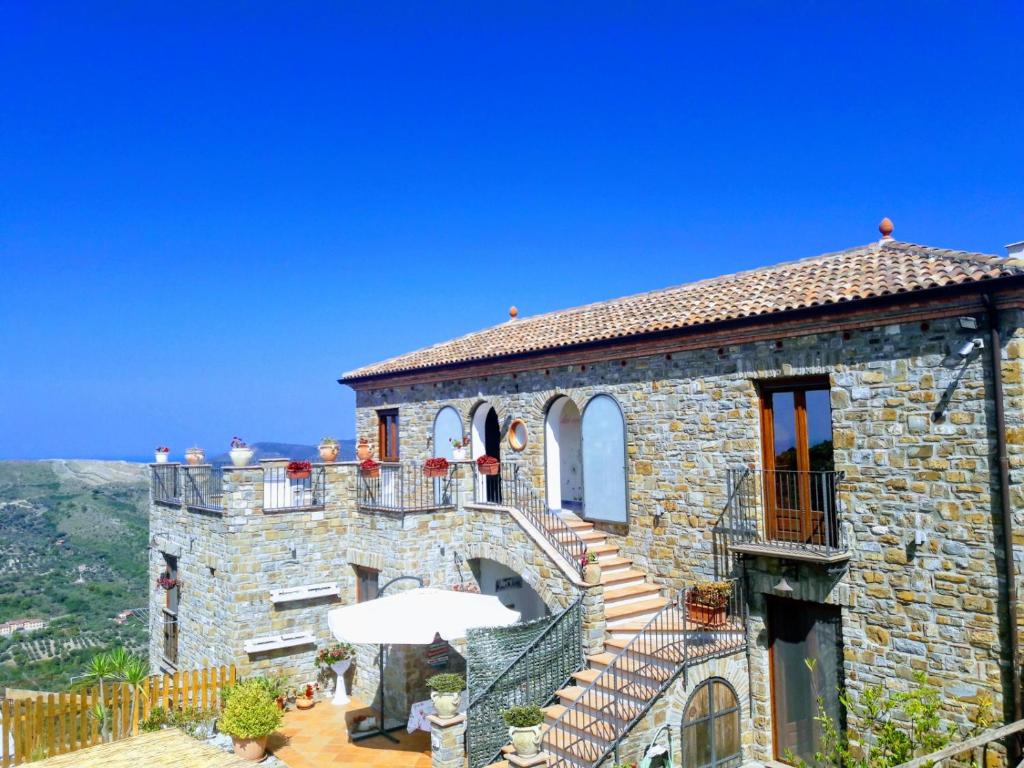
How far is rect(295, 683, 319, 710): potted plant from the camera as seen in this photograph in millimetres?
14172

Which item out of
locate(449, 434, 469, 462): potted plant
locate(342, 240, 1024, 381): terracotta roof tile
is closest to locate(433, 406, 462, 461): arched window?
locate(449, 434, 469, 462): potted plant

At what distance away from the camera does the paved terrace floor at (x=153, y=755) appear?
7945mm

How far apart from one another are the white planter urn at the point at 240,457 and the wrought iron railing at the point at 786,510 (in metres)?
9.48

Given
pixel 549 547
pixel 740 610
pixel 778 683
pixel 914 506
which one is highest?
pixel 914 506

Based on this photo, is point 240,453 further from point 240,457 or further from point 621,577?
point 621,577

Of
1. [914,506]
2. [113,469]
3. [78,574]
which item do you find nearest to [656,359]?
[914,506]

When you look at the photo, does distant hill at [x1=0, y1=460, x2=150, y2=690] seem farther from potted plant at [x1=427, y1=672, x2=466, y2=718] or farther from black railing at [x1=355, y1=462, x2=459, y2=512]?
potted plant at [x1=427, y1=672, x2=466, y2=718]

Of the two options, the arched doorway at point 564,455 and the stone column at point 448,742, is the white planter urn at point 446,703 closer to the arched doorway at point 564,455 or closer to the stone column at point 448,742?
the stone column at point 448,742

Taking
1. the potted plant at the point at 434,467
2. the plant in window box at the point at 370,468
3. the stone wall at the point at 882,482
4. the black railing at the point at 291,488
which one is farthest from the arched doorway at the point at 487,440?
the stone wall at the point at 882,482

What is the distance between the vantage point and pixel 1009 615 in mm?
8734

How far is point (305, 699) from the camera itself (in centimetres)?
1421

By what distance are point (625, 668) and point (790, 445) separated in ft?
14.3

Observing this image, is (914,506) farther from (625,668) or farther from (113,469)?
(113,469)

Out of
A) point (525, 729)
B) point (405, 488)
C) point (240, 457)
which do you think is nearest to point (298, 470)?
point (240, 457)
